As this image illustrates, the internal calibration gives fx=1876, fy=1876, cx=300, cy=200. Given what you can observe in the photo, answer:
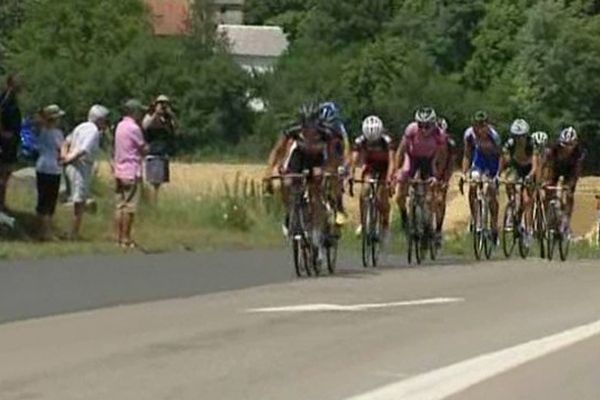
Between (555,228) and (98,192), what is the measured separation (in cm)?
714

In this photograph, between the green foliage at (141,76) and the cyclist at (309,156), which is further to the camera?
the green foliage at (141,76)

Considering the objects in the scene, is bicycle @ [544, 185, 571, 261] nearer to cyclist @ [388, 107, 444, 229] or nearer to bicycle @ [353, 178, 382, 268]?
cyclist @ [388, 107, 444, 229]

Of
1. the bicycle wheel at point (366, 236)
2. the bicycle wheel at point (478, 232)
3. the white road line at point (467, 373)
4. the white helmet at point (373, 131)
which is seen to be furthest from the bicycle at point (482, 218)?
the white road line at point (467, 373)

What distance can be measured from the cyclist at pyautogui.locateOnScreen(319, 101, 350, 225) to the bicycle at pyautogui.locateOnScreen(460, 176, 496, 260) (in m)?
4.66

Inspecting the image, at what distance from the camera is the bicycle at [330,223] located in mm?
20516

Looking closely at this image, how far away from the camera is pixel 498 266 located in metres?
24.1

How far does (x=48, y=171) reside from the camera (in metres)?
23.7

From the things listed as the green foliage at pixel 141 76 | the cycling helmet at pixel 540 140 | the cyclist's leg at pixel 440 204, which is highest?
the green foliage at pixel 141 76

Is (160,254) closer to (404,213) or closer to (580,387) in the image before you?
(404,213)

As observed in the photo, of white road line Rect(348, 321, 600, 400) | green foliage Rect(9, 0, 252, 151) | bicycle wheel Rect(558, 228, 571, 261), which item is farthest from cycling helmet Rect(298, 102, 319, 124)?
green foliage Rect(9, 0, 252, 151)

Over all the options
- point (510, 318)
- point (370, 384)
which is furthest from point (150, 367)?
point (510, 318)

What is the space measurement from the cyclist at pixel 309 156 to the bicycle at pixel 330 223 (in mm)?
117

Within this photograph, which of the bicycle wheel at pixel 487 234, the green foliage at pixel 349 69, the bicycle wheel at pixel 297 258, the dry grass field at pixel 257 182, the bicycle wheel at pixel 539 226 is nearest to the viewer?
the bicycle wheel at pixel 297 258

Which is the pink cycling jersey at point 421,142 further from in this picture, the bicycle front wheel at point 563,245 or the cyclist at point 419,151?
the bicycle front wheel at point 563,245
